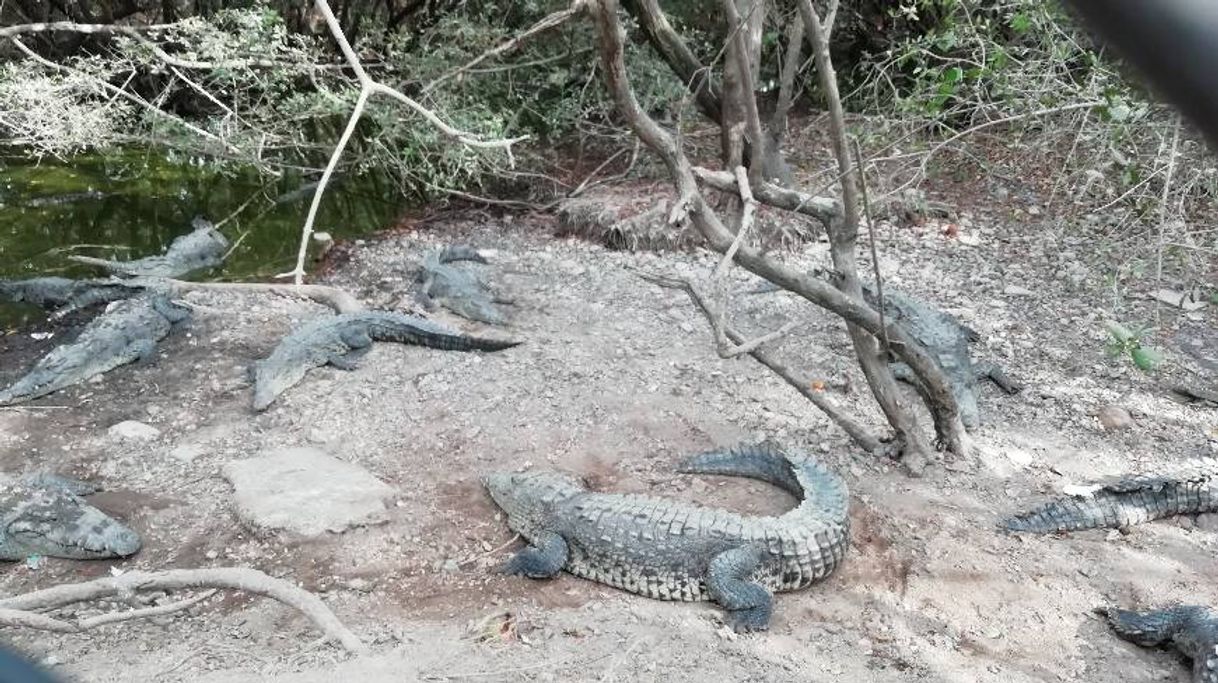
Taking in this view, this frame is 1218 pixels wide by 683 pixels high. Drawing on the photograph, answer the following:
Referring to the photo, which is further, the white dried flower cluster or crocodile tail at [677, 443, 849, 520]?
the white dried flower cluster

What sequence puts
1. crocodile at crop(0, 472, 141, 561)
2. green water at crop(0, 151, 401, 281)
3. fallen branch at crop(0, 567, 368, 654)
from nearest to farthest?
Answer: fallen branch at crop(0, 567, 368, 654)
crocodile at crop(0, 472, 141, 561)
green water at crop(0, 151, 401, 281)

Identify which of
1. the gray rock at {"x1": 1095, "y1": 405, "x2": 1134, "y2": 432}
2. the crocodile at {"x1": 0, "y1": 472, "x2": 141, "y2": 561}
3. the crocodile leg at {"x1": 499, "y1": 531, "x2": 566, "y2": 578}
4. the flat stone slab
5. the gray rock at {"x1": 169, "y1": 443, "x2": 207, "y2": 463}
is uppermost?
the gray rock at {"x1": 1095, "y1": 405, "x2": 1134, "y2": 432}

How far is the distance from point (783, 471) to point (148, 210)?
738cm

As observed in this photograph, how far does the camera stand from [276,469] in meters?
4.30

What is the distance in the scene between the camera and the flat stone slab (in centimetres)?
392

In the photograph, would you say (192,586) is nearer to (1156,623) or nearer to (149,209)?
(1156,623)

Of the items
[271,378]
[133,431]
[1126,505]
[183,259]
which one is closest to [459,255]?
[183,259]

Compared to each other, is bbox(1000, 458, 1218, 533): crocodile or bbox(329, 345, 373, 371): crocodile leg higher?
bbox(1000, 458, 1218, 533): crocodile

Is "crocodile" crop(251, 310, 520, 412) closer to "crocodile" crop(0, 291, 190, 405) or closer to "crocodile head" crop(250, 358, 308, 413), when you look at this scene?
"crocodile head" crop(250, 358, 308, 413)

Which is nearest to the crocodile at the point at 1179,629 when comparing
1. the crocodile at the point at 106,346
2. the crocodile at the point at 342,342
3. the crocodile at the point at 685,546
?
the crocodile at the point at 685,546

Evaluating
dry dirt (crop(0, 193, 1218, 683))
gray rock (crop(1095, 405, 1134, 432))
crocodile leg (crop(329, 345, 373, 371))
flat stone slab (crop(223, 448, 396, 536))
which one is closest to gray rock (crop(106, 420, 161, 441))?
dry dirt (crop(0, 193, 1218, 683))

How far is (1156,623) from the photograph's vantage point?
338cm

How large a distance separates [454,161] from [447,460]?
3863 mm

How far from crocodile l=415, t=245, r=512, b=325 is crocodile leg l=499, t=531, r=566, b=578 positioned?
2641 mm
